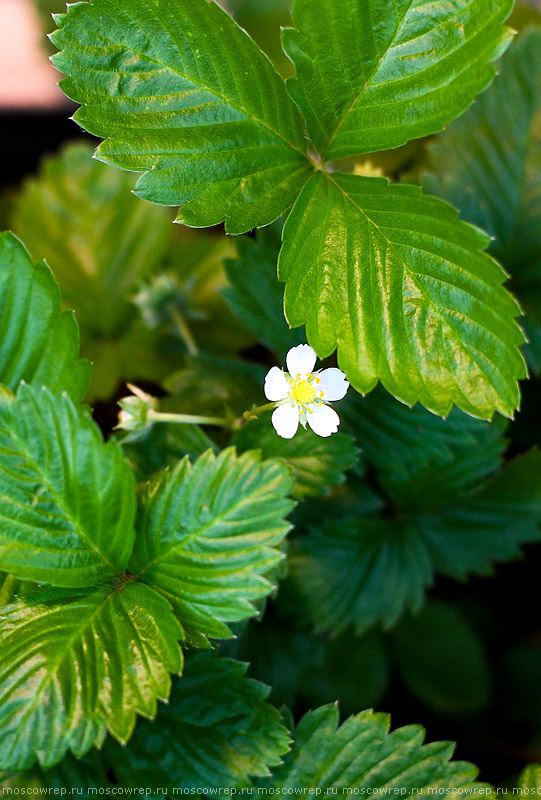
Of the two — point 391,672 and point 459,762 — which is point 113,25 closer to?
point 459,762

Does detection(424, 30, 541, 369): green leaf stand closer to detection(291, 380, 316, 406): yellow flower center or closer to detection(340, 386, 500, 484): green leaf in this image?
detection(340, 386, 500, 484): green leaf

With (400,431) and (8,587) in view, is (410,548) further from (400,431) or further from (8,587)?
(8,587)

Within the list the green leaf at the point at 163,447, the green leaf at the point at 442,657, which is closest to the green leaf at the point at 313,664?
the green leaf at the point at 442,657

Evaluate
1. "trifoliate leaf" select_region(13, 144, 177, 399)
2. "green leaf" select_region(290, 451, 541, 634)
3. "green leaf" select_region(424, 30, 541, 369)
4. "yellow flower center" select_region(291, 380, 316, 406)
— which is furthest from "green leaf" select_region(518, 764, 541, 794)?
"trifoliate leaf" select_region(13, 144, 177, 399)

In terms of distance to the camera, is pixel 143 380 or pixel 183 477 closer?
pixel 183 477

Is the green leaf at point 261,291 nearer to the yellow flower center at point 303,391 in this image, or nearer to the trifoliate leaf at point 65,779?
the yellow flower center at point 303,391

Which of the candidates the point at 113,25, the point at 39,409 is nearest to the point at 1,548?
the point at 39,409
